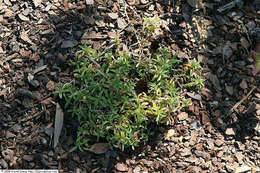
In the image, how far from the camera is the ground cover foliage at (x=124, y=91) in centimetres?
271

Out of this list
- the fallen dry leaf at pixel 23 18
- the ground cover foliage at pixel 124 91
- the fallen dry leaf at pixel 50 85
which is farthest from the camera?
the fallen dry leaf at pixel 23 18

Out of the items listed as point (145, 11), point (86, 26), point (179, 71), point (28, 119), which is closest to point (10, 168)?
point (28, 119)

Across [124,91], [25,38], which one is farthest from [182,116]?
[25,38]

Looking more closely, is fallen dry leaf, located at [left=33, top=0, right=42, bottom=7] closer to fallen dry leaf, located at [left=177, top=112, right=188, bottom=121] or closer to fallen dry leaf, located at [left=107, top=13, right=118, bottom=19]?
fallen dry leaf, located at [left=107, top=13, right=118, bottom=19]

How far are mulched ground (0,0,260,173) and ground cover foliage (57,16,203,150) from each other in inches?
4.4

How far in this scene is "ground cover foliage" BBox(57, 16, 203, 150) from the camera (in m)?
2.71

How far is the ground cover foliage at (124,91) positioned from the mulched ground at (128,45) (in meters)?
0.11

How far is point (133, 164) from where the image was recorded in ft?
9.02

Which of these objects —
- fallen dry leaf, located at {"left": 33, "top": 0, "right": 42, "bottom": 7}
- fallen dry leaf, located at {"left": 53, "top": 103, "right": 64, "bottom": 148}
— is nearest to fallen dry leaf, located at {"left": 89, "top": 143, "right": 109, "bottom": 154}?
fallen dry leaf, located at {"left": 53, "top": 103, "right": 64, "bottom": 148}

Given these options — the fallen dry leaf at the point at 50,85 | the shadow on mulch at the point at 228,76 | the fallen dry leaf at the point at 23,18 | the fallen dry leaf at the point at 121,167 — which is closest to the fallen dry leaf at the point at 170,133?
the shadow on mulch at the point at 228,76

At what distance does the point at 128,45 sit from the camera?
313cm

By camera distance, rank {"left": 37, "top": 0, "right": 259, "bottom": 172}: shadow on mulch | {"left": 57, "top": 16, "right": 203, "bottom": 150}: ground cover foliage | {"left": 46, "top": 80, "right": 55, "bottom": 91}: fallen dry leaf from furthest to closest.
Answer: {"left": 37, "top": 0, "right": 259, "bottom": 172}: shadow on mulch, {"left": 46, "top": 80, "right": 55, "bottom": 91}: fallen dry leaf, {"left": 57, "top": 16, "right": 203, "bottom": 150}: ground cover foliage

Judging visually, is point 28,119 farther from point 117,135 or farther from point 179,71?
point 179,71

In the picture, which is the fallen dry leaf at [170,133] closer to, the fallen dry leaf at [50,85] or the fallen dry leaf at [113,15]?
the fallen dry leaf at [50,85]
